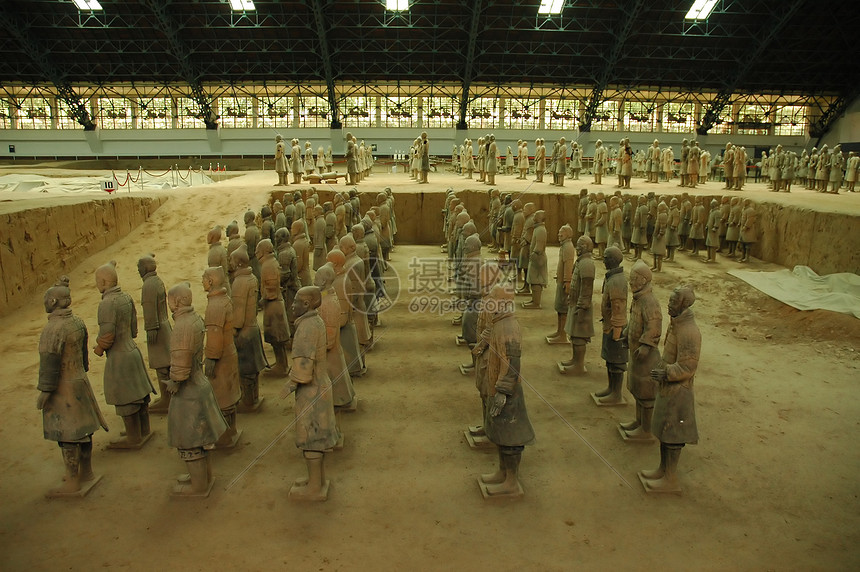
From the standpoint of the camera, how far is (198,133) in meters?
27.8

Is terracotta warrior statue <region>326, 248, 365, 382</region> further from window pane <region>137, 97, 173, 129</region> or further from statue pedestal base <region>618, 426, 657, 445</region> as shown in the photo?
window pane <region>137, 97, 173, 129</region>

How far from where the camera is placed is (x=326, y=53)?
77.3 feet

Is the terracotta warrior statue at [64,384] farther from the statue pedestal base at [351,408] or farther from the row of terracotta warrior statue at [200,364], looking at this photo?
the statue pedestal base at [351,408]

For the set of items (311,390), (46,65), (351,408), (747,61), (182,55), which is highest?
(747,61)

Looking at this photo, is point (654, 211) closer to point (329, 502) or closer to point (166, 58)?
point (329, 502)

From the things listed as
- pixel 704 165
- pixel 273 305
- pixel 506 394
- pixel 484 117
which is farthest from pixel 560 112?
pixel 506 394

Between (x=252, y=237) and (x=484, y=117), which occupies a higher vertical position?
(x=484, y=117)

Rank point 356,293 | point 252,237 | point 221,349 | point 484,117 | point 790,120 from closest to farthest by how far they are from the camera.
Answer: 1. point 221,349
2. point 356,293
3. point 252,237
4. point 484,117
5. point 790,120

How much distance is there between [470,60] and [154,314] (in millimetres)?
21435

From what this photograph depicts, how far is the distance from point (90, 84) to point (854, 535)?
31618 mm

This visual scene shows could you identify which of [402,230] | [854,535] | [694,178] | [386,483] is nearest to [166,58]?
[402,230]

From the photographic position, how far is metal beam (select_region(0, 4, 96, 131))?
21625 mm

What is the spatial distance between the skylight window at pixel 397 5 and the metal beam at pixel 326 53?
2358 mm

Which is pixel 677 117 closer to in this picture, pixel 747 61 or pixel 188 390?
pixel 747 61
